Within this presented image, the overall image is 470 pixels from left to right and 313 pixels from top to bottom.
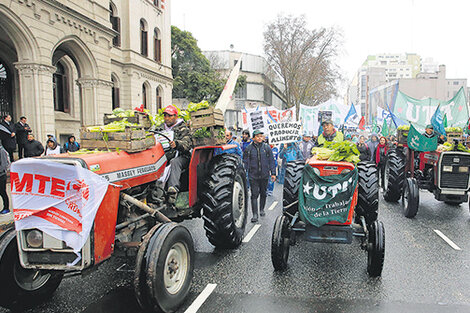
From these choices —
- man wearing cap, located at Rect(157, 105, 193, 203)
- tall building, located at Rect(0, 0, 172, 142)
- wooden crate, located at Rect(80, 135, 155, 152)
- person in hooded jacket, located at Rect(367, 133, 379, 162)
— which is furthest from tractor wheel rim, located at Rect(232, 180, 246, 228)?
tall building, located at Rect(0, 0, 172, 142)

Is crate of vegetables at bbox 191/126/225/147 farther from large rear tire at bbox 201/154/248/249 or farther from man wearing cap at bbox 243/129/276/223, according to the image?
man wearing cap at bbox 243/129/276/223

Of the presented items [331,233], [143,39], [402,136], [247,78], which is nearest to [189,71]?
[143,39]

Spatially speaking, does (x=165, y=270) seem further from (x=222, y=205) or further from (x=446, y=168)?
(x=446, y=168)

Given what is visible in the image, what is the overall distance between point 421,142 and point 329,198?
192 inches

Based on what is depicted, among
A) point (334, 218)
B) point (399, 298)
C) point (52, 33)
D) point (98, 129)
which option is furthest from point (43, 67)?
point (399, 298)

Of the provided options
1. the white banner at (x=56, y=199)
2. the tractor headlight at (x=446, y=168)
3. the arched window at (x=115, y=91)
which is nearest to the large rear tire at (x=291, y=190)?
the white banner at (x=56, y=199)

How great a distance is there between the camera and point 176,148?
4.63 m

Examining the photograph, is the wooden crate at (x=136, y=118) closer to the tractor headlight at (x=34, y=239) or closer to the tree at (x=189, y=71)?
the tractor headlight at (x=34, y=239)

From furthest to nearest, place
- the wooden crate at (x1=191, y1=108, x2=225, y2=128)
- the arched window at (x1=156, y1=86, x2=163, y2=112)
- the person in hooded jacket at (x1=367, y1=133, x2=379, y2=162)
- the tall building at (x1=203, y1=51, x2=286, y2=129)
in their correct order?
the tall building at (x1=203, y1=51, x2=286, y2=129)
the arched window at (x1=156, y1=86, x2=163, y2=112)
the person in hooded jacket at (x1=367, y1=133, x2=379, y2=162)
the wooden crate at (x1=191, y1=108, x2=225, y2=128)

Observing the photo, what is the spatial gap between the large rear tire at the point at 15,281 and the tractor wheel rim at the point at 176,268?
38.5 inches

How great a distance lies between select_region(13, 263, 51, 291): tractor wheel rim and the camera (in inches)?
136

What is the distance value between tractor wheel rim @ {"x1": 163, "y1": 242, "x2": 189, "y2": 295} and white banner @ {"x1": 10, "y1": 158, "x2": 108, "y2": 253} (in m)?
0.89

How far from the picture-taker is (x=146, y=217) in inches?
159

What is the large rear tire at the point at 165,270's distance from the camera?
3.15 m
